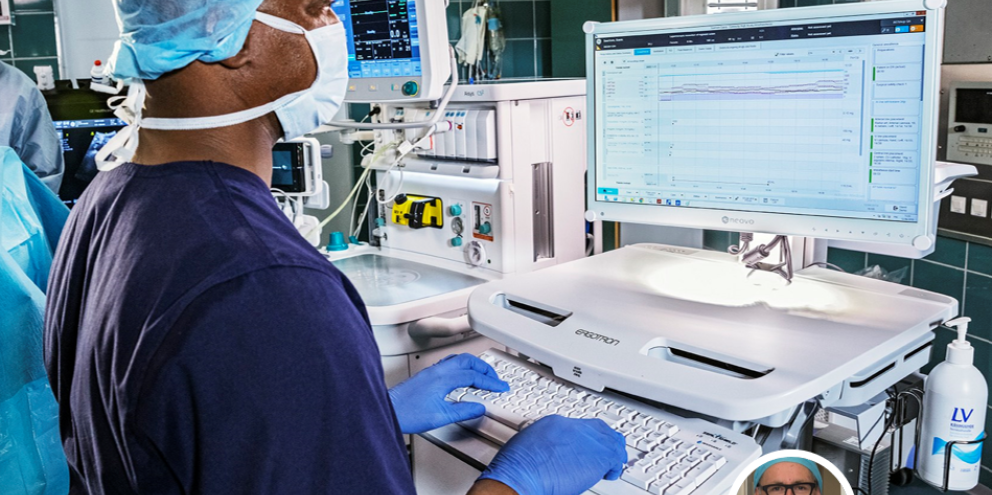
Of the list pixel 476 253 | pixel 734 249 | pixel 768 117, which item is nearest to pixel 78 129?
pixel 476 253

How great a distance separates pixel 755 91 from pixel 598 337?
1.53 ft

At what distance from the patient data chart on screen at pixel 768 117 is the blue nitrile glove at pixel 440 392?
0.45 metres

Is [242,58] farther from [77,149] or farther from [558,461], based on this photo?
[77,149]

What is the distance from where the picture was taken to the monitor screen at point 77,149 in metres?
2.73

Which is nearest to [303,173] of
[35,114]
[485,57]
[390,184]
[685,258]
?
[390,184]

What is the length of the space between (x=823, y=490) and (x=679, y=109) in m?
0.64

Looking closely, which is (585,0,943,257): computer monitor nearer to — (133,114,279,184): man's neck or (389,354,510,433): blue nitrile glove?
(389,354,510,433): blue nitrile glove

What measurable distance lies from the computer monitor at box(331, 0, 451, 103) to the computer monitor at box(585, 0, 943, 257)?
0.41 meters

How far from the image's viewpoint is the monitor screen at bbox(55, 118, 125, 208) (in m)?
2.73

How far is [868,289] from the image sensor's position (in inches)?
53.6

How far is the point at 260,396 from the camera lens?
66cm

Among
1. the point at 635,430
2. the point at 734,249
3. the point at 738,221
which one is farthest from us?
the point at 734,249

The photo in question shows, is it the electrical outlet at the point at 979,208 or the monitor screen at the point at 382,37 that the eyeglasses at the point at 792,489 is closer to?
the monitor screen at the point at 382,37

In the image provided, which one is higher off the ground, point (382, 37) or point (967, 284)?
point (382, 37)
